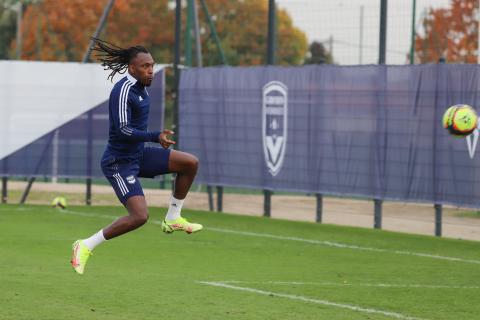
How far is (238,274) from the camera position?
13.6m

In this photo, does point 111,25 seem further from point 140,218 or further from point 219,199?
point 140,218

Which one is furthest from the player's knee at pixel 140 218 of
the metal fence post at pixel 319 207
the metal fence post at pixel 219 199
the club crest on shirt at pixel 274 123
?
the metal fence post at pixel 219 199

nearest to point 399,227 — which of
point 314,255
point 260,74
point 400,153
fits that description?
point 400,153

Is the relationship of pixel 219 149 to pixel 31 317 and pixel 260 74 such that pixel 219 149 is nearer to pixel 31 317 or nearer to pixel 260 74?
pixel 260 74

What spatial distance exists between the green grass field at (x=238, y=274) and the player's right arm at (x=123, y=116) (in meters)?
1.53

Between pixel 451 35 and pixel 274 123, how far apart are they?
6.83 m

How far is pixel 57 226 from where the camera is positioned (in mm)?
18984

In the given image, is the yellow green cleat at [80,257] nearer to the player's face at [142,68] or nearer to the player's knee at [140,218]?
the player's knee at [140,218]

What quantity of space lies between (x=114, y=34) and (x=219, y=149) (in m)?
27.6

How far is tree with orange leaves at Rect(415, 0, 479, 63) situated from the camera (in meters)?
23.0

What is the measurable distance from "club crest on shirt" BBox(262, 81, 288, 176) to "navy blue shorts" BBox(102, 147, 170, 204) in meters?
9.30

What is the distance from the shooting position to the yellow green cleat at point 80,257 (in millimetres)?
11612

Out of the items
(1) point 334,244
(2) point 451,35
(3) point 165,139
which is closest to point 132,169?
(3) point 165,139

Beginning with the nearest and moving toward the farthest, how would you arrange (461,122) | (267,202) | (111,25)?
1. (461,122)
2. (267,202)
3. (111,25)
